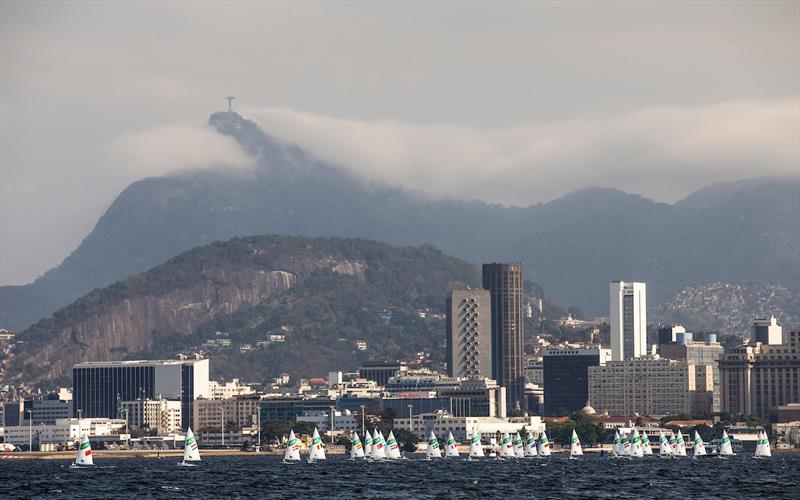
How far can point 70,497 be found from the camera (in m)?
178

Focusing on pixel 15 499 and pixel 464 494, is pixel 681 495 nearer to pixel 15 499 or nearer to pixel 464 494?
pixel 464 494

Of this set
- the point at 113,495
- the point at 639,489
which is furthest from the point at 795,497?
the point at 113,495

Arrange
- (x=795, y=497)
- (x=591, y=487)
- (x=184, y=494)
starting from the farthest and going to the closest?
(x=591, y=487), (x=184, y=494), (x=795, y=497)

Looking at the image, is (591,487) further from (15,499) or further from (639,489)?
(15,499)

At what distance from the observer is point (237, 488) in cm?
19650

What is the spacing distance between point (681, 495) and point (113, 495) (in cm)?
5143

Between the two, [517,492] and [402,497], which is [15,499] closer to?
[402,497]

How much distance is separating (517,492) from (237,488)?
2899 centimetres

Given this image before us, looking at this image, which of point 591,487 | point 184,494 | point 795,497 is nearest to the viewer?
point 795,497

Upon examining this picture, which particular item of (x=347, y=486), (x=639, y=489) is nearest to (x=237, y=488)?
(x=347, y=486)

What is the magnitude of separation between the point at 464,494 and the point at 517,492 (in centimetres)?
655

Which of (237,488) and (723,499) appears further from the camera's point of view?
(237,488)

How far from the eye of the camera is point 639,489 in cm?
19038

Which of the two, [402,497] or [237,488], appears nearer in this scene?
[402,497]
